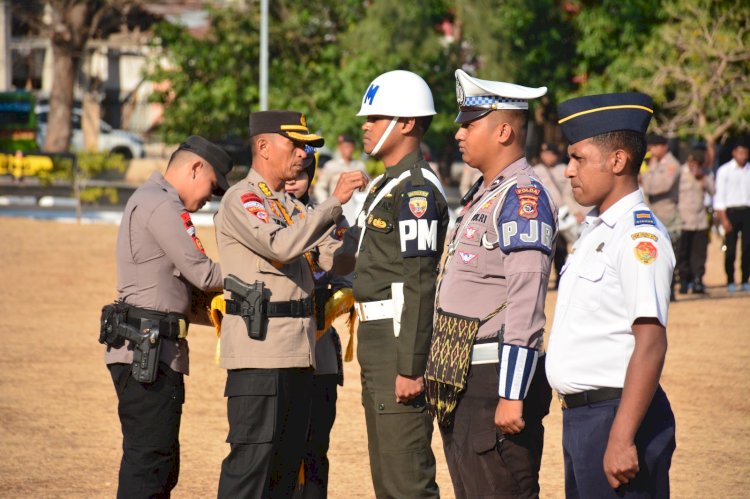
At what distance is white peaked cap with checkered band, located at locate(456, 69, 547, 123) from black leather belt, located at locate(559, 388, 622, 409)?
1323mm

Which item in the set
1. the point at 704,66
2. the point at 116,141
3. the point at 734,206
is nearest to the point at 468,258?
the point at 734,206

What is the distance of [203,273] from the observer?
5.41 meters

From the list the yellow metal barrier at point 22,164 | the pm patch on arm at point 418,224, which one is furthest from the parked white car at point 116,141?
the pm patch on arm at point 418,224

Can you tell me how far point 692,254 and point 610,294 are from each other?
42.6 feet

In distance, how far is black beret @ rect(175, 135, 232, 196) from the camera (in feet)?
18.5

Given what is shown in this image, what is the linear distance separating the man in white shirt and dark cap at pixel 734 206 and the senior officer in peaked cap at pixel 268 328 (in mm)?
12406

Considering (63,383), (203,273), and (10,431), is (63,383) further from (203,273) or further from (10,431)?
(203,273)

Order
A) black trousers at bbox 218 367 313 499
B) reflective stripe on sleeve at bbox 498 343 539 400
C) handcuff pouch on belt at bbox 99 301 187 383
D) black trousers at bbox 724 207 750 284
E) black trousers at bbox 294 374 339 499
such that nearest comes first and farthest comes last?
reflective stripe on sleeve at bbox 498 343 539 400
black trousers at bbox 218 367 313 499
handcuff pouch on belt at bbox 99 301 187 383
black trousers at bbox 294 374 339 499
black trousers at bbox 724 207 750 284

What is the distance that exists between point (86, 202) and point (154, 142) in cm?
2051

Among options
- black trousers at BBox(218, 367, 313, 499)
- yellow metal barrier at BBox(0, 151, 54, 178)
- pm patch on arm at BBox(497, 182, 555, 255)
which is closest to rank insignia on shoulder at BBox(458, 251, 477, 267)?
pm patch on arm at BBox(497, 182, 555, 255)

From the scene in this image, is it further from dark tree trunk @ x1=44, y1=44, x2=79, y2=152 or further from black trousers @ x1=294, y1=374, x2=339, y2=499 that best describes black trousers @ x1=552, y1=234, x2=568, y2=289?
dark tree trunk @ x1=44, y1=44, x2=79, y2=152

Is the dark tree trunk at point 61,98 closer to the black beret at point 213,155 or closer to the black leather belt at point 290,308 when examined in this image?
the black beret at point 213,155

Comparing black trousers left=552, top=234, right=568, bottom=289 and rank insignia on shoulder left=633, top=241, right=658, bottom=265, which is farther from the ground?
rank insignia on shoulder left=633, top=241, right=658, bottom=265

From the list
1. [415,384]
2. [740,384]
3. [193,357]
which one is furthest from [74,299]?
[415,384]
